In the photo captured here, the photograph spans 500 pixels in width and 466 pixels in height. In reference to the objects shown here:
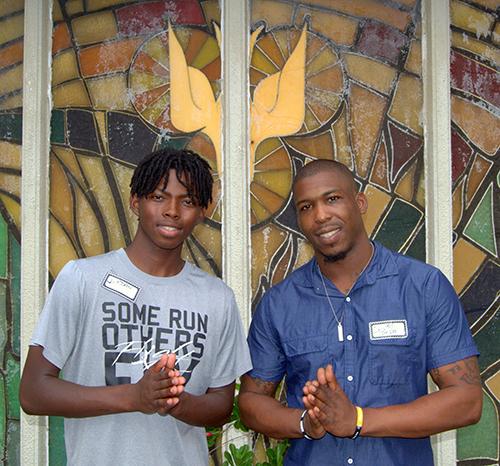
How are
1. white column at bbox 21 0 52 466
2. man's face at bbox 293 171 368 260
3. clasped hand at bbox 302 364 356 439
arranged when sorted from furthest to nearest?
white column at bbox 21 0 52 466
man's face at bbox 293 171 368 260
clasped hand at bbox 302 364 356 439

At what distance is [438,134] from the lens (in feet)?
9.61

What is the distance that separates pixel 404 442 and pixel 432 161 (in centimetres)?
185

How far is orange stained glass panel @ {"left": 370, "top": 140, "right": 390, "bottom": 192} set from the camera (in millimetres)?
2971

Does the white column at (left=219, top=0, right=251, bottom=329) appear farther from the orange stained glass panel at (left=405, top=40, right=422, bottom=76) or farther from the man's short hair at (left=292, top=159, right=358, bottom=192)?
the orange stained glass panel at (left=405, top=40, right=422, bottom=76)

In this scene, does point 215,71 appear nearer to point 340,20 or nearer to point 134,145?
point 134,145

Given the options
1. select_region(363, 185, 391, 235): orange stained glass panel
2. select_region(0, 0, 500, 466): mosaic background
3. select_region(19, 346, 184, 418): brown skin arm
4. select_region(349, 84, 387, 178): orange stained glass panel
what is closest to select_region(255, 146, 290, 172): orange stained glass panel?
select_region(0, 0, 500, 466): mosaic background

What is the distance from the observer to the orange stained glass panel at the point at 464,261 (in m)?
2.89

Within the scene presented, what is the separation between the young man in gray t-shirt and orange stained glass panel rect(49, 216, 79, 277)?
3.72ft

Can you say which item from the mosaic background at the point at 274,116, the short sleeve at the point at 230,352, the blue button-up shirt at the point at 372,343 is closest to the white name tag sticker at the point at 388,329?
the blue button-up shirt at the point at 372,343

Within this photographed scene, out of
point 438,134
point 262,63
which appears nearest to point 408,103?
point 438,134

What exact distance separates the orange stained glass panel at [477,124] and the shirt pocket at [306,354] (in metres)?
1.95

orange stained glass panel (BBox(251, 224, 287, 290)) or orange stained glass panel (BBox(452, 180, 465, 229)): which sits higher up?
orange stained glass panel (BBox(452, 180, 465, 229))

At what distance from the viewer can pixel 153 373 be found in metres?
1.48

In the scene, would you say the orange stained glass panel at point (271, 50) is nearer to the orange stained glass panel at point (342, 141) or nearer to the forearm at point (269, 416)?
the orange stained glass panel at point (342, 141)
